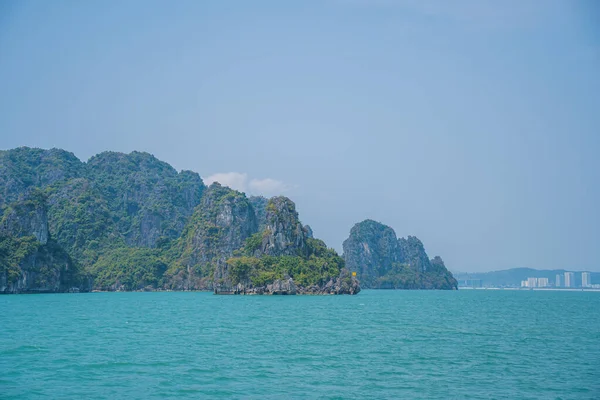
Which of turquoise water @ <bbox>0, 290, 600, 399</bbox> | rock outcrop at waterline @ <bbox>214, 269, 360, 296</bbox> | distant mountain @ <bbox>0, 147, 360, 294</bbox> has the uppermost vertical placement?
distant mountain @ <bbox>0, 147, 360, 294</bbox>

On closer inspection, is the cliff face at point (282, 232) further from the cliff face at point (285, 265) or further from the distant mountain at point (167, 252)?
the distant mountain at point (167, 252)

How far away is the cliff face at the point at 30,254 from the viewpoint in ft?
398

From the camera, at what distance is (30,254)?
127438 mm

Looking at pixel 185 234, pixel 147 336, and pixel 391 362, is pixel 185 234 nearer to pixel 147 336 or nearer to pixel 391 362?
pixel 147 336

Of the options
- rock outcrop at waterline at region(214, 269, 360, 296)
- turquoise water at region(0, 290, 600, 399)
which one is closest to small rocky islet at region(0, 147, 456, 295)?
rock outcrop at waterline at region(214, 269, 360, 296)

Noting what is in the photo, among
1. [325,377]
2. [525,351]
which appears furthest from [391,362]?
[525,351]

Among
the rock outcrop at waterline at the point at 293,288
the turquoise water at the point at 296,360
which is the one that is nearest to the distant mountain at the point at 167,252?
the rock outcrop at waterline at the point at 293,288

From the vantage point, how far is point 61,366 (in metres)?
29.0

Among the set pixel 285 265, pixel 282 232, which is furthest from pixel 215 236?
pixel 285 265

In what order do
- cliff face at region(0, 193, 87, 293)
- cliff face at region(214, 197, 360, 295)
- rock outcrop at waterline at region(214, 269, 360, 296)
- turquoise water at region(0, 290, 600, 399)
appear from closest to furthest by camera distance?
turquoise water at region(0, 290, 600, 399), rock outcrop at waterline at region(214, 269, 360, 296), cliff face at region(214, 197, 360, 295), cliff face at region(0, 193, 87, 293)

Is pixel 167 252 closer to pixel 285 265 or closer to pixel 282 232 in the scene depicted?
pixel 282 232

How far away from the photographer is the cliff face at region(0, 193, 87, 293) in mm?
121438

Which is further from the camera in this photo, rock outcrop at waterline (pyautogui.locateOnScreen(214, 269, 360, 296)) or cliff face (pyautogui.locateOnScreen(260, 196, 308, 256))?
cliff face (pyautogui.locateOnScreen(260, 196, 308, 256))

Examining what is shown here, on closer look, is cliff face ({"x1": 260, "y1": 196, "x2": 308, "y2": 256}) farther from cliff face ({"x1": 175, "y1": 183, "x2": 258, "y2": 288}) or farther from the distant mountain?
cliff face ({"x1": 175, "y1": 183, "x2": 258, "y2": 288})
